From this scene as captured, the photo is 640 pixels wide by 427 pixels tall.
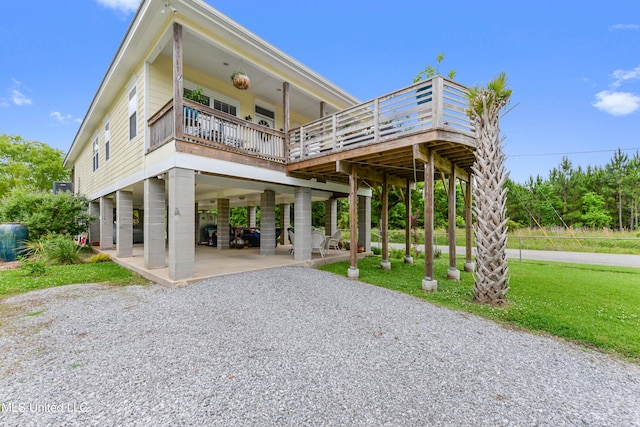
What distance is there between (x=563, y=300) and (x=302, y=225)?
22.8 ft

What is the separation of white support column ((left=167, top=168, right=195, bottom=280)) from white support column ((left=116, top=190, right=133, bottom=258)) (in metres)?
5.02

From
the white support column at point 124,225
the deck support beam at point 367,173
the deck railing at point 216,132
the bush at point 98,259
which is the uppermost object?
the deck railing at point 216,132

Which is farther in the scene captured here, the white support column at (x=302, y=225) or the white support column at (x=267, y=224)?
the white support column at (x=267, y=224)

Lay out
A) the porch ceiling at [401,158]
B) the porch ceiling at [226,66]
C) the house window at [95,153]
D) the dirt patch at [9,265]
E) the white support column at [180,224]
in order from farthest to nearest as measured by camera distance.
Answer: the house window at [95,153] → the dirt patch at [9,265] → the porch ceiling at [226,66] → the white support column at [180,224] → the porch ceiling at [401,158]

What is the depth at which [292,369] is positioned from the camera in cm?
289

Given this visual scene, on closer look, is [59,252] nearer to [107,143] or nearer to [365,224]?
[107,143]

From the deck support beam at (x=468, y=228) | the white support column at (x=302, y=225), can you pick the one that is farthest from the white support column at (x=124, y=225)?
the deck support beam at (x=468, y=228)

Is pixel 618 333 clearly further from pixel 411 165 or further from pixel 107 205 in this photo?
pixel 107 205

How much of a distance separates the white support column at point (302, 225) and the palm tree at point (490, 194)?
5.37 metres

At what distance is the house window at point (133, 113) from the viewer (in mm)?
8520

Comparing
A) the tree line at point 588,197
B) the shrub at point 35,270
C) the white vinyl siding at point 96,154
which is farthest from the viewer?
the tree line at point 588,197

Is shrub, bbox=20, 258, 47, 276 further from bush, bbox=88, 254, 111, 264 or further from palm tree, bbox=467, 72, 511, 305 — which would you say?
palm tree, bbox=467, 72, 511, 305

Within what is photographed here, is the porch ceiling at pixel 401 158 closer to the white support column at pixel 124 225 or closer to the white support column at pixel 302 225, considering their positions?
the white support column at pixel 302 225

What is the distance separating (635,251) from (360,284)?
16655 millimetres
